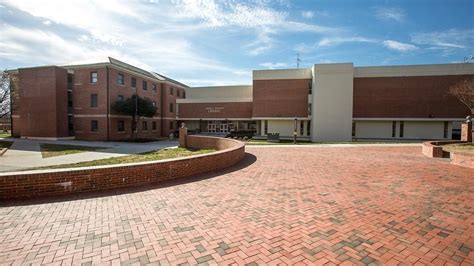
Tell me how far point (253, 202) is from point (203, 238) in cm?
186

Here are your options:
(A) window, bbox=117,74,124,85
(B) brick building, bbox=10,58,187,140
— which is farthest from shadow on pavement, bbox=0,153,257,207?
(A) window, bbox=117,74,124,85

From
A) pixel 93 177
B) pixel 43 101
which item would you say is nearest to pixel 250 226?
pixel 93 177

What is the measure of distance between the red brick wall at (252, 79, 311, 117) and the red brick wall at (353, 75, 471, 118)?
7011mm

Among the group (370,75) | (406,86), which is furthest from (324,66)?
(406,86)

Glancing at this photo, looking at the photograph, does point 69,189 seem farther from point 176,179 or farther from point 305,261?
point 305,261

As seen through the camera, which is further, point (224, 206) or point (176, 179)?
point (176, 179)

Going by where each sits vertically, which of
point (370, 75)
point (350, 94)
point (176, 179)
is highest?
point (370, 75)

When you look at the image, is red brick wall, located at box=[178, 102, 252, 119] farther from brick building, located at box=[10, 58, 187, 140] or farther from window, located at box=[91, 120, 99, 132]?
window, located at box=[91, 120, 99, 132]

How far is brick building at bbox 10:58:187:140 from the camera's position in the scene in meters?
27.7

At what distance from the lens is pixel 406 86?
31234 mm

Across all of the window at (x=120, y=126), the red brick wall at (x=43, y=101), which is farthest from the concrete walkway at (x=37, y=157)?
the window at (x=120, y=126)

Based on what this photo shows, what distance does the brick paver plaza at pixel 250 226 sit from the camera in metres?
3.07

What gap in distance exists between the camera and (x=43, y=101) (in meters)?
27.9

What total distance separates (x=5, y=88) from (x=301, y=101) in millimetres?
34355
